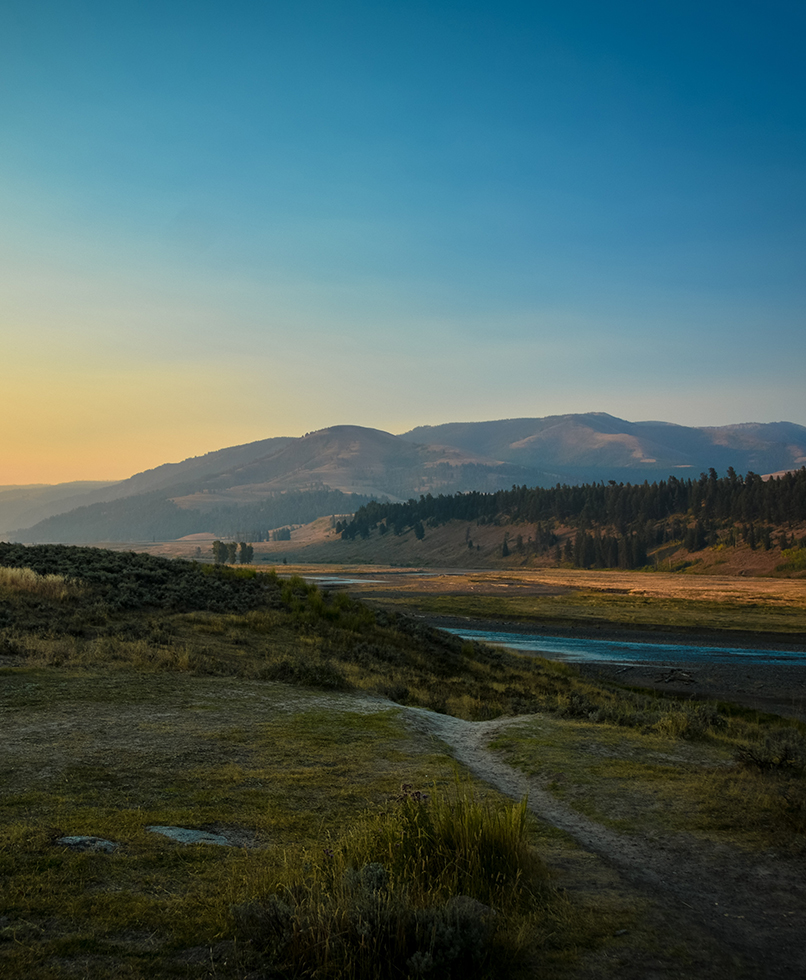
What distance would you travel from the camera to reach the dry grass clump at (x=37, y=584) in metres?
26.1

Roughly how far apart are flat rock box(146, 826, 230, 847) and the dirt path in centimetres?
335

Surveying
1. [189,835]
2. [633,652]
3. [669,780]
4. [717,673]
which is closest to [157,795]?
[189,835]

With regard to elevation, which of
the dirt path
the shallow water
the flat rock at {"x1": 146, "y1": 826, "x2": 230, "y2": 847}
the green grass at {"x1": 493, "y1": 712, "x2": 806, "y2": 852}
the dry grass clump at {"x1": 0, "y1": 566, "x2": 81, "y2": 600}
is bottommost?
the shallow water

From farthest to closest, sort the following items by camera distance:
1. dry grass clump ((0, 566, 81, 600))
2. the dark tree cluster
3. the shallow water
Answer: the dark tree cluster < the shallow water < dry grass clump ((0, 566, 81, 600))

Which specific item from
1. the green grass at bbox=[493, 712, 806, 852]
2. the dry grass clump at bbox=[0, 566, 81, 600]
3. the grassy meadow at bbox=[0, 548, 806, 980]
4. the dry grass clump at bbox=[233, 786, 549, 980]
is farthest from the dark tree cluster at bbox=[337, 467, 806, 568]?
the dry grass clump at bbox=[233, 786, 549, 980]

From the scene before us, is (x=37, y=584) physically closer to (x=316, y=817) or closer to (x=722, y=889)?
(x=316, y=817)

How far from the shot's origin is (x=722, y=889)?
6.91 metres

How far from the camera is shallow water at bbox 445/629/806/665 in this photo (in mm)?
44562

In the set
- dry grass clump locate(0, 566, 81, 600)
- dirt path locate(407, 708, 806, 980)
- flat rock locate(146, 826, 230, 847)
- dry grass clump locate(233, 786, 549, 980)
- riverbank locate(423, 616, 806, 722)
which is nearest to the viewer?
dry grass clump locate(233, 786, 549, 980)

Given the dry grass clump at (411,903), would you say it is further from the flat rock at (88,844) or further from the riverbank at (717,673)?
the riverbank at (717,673)

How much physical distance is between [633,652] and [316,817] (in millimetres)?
43640

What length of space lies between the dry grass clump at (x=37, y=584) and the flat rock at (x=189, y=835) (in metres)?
Answer: 20.9

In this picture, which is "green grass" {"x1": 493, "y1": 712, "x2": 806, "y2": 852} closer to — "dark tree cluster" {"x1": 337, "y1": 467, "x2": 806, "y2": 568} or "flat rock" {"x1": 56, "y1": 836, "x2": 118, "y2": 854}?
"flat rock" {"x1": 56, "y1": 836, "x2": 118, "y2": 854}

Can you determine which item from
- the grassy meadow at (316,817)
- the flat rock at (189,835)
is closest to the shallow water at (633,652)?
the grassy meadow at (316,817)
